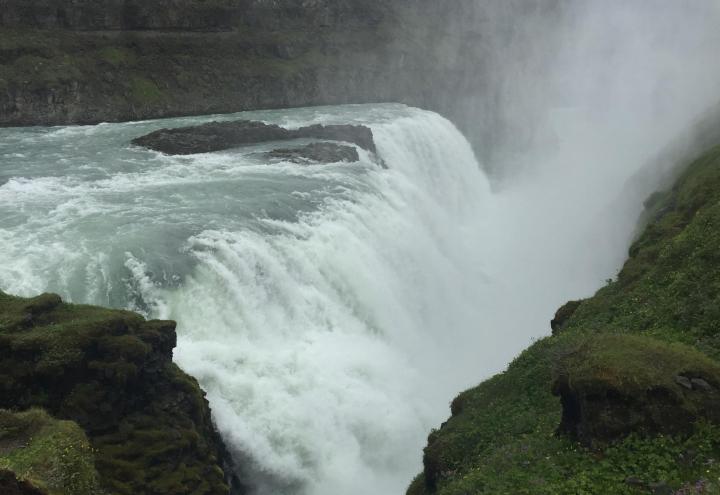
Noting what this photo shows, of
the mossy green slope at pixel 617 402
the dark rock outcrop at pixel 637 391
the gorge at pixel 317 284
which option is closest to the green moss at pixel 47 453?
the gorge at pixel 317 284

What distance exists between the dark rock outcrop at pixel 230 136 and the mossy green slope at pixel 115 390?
22.5m

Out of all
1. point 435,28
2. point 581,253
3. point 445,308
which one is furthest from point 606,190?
point 435,28

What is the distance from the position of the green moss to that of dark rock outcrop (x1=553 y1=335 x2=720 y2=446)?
7.19 metres

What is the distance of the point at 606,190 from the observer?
44812mm

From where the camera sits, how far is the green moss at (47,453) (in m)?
8.15

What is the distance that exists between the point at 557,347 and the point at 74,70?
153 feet

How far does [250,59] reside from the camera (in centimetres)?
6328

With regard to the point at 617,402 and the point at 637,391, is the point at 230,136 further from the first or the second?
the point at 637,391

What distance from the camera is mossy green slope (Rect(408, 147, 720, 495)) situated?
8531 millimetres

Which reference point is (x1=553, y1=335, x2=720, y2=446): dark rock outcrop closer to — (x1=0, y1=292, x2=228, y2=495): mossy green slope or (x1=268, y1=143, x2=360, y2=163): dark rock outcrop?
(x1=0, y1=292, x2=228, y2=495): mossy green slope

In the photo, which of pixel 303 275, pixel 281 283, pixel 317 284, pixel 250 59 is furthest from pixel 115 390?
pixel 250 59

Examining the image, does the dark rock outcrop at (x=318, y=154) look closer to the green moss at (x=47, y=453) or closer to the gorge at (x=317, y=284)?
the gorge at (x=317, y=284)

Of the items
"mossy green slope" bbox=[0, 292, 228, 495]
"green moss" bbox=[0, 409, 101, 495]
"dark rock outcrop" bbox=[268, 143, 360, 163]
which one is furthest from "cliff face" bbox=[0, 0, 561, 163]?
"green moss" bbox=[0, 409, 101, 495]

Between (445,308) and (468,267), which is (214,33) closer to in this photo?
(468,267)
